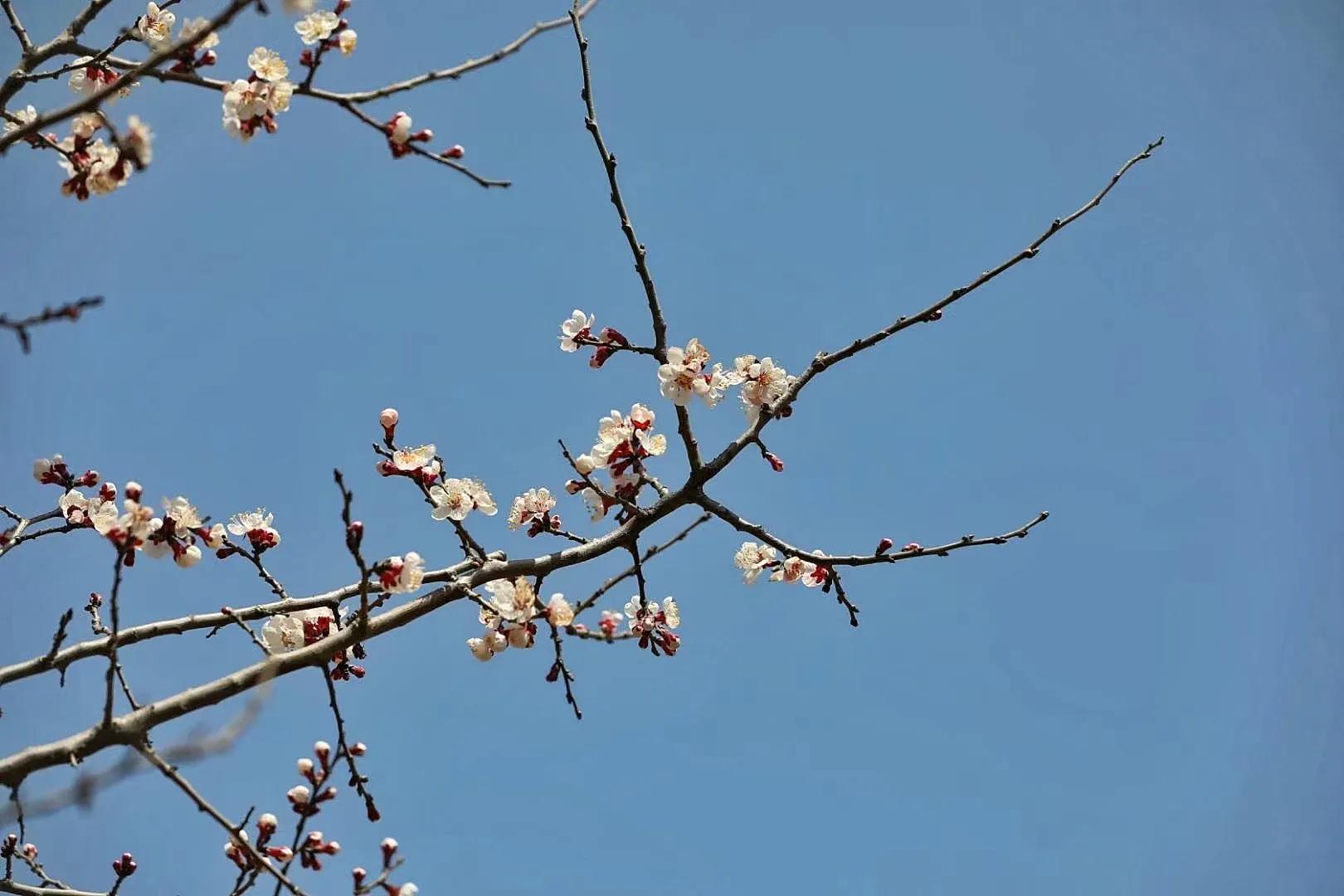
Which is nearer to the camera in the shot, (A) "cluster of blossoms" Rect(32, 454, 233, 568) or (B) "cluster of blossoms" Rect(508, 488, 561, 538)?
(A) "cluster of blossoms" Rect(32, 454, 233, 568)

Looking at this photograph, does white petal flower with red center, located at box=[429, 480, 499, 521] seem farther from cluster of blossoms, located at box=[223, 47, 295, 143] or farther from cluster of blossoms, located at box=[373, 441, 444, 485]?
cluster of blossoms, located at box=[223, 47, 295, 143]

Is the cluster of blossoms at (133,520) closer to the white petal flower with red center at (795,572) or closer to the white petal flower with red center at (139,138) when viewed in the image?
the white petal flower with red center at (139,138)

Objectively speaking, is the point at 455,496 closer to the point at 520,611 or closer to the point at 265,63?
the point at 520,611

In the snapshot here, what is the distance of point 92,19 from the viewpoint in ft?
11.2

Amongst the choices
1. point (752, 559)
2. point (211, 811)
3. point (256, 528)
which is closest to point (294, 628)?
point (256, 528)

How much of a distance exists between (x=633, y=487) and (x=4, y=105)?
2646 millimetres

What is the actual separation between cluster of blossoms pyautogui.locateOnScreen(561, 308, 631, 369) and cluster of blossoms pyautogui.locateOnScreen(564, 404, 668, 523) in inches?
10.4

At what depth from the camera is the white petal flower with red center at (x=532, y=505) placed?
4.11 meters

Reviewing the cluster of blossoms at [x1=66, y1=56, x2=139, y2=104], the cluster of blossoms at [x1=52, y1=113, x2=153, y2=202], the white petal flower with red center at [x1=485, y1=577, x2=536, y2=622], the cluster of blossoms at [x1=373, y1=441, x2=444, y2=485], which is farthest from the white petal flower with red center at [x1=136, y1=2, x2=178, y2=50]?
the white petal flower with red center at [x1=485, y1=577, x2=536, y2=622]

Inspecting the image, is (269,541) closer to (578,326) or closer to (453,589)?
(453,589)

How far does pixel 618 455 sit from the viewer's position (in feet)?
12.3

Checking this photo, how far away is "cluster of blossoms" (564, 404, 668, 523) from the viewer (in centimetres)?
372

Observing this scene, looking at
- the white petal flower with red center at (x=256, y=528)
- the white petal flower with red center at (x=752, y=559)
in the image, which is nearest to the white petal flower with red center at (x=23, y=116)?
the white petal flower with red center at (x=256, y=528)

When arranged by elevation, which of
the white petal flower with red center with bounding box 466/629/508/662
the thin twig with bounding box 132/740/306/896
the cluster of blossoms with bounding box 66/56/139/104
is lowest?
the thin twig with bounding box 132/740/306/896
